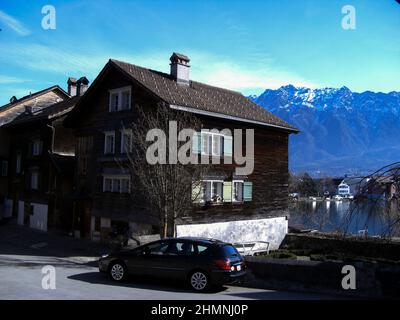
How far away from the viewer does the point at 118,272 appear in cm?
1441

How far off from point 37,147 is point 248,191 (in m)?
17.5

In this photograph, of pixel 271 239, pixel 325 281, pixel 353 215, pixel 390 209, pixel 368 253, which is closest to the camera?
pixel 353 215

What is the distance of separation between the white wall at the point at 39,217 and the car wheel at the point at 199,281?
74.0 ft

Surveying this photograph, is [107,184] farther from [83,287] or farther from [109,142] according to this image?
[83,287]

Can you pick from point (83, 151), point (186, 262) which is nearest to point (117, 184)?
point (83, 151)

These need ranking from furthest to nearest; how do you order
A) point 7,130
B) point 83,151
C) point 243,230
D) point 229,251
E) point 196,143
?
point 7,130 < point 83,151 < point 243,230 < point 196,143 < point 229,251

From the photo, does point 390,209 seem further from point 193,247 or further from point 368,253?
point 368,253

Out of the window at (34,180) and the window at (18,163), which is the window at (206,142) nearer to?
the window at (34,180)

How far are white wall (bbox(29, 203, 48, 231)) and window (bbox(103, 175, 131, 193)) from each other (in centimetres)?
799

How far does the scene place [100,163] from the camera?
28.2 metres

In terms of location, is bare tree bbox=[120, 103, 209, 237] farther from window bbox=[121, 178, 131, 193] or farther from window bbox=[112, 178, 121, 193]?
window bbox=[112, 178, 121, 193]

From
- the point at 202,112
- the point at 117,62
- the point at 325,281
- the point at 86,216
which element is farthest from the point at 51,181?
the point at 325,281
